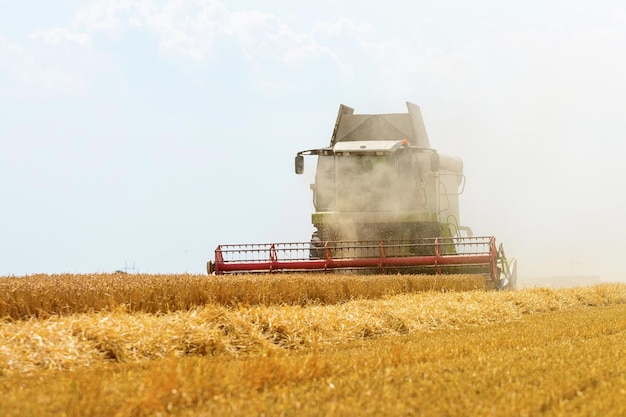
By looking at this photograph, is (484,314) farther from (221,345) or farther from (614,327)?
(221,345)

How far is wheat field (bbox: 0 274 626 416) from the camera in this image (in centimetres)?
515

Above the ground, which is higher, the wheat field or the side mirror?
the side mirror

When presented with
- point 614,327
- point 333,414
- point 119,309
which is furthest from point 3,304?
point 614,327

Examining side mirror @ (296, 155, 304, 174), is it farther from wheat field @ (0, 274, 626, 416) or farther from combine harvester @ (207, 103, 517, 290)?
wheat field @ (0, 274, 626, 416)

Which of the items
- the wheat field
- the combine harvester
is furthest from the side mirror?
the wheat field

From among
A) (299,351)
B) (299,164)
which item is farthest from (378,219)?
(299,351)

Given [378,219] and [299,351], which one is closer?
[299,351]

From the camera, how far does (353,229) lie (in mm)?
17359

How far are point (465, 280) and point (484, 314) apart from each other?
11.1 feet

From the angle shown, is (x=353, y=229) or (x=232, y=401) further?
(x=353, y=229)

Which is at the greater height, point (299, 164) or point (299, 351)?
point (299, 164)

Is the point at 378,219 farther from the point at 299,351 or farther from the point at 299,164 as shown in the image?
the point at 299,351

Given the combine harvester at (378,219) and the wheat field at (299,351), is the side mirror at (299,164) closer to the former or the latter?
the combine harvester at (378,219)

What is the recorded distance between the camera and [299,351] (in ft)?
28.4
